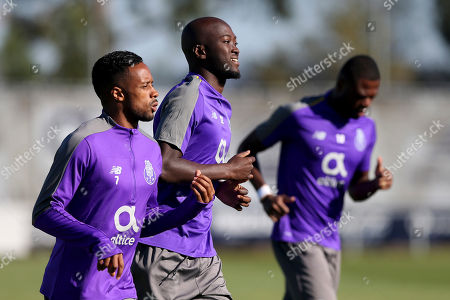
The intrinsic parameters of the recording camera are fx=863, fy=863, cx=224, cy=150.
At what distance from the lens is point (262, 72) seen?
46312mm

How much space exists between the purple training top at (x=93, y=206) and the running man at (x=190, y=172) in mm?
358

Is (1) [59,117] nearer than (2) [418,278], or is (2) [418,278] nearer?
(2) [418,278]

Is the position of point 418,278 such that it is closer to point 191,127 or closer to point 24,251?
point 24,251

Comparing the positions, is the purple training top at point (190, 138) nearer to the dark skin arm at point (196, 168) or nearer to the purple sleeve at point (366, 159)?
the dark skin arm at point (196, 168)

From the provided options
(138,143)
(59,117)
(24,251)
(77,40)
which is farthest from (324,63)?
(138,143)

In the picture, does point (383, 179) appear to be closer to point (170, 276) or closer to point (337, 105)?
point (337, 105)

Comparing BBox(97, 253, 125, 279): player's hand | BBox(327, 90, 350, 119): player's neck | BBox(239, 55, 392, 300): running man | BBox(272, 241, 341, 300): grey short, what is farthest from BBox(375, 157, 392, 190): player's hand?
BBox(97, 253, 125, 279): player's hand

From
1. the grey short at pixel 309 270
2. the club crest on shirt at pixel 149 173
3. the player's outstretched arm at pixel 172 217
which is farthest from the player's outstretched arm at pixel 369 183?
the club crest on shirt at pixel 149 173

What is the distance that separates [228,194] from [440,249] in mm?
20371

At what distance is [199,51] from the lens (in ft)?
20.0

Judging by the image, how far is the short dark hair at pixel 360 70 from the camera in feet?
24.8

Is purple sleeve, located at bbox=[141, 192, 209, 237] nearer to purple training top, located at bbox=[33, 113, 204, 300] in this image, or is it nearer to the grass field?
purple training top, located at bbox=[33, 113, 204, 300]

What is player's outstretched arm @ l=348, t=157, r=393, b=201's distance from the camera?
7.74 metres

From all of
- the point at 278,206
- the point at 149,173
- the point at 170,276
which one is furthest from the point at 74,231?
the point at 278,206
